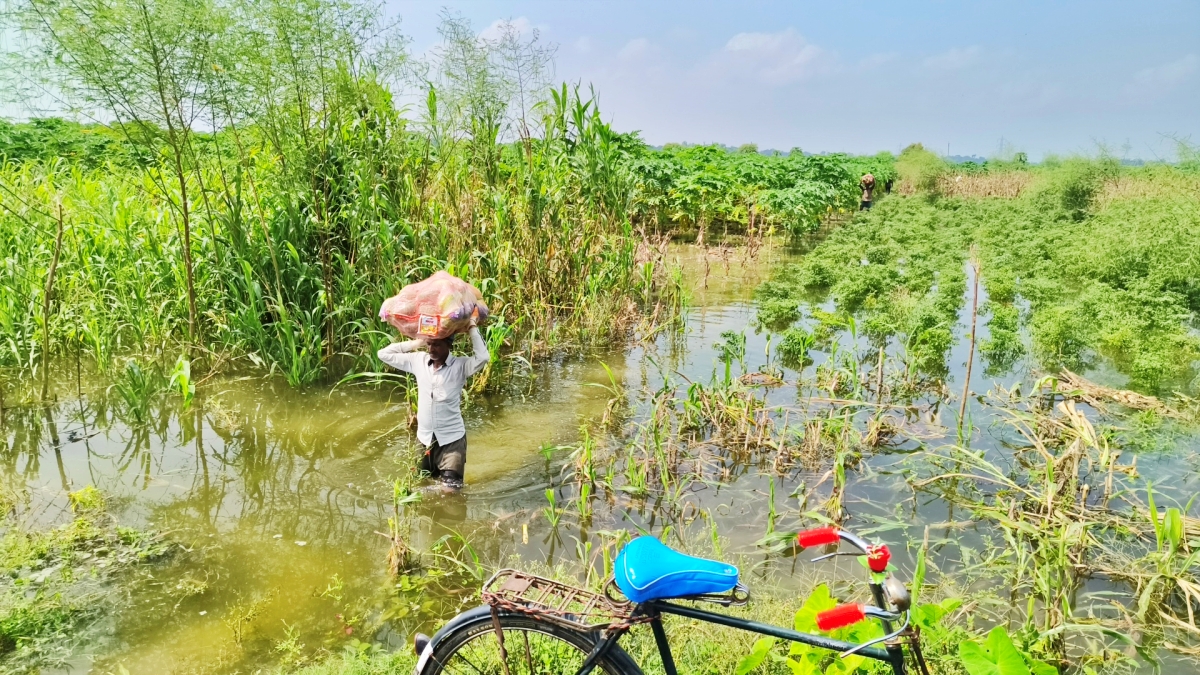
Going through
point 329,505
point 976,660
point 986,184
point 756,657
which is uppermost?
point 986,184

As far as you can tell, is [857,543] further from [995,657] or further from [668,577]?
[995,657]

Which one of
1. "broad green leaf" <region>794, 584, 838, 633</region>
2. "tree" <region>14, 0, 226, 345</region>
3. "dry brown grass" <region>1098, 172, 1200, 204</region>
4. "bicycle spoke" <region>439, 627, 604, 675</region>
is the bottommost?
"bicycle spoke" <region>439, 627, 604, 675</region>

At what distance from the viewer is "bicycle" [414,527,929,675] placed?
1810 millimetres

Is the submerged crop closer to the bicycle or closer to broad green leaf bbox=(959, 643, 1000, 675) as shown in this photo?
broad green leaf bbox=(959, 643, 1000, 675)

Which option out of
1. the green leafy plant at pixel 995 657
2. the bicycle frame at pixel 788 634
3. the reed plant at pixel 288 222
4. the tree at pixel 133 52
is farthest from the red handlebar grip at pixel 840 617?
the tree at pixel 133 52

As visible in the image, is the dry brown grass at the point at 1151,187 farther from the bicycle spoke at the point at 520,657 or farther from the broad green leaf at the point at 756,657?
the bicycle spoke at the point at 520,657

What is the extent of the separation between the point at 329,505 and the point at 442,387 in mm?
1086

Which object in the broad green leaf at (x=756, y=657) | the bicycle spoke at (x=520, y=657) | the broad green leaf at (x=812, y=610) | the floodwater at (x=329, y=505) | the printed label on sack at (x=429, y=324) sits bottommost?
the floodwater at (x=329, y=505)

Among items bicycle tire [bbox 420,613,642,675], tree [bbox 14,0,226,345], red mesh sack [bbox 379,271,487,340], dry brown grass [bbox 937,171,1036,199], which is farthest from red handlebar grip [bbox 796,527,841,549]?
dry brown grass [bbox 937,171,1036,199]

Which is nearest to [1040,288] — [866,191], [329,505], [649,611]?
[329,505]

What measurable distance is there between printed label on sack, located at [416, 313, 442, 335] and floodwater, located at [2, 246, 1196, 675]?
117 cm

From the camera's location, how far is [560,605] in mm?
2098

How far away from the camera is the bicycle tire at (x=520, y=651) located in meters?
2.12

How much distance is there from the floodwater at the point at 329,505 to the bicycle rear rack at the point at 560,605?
143cm
